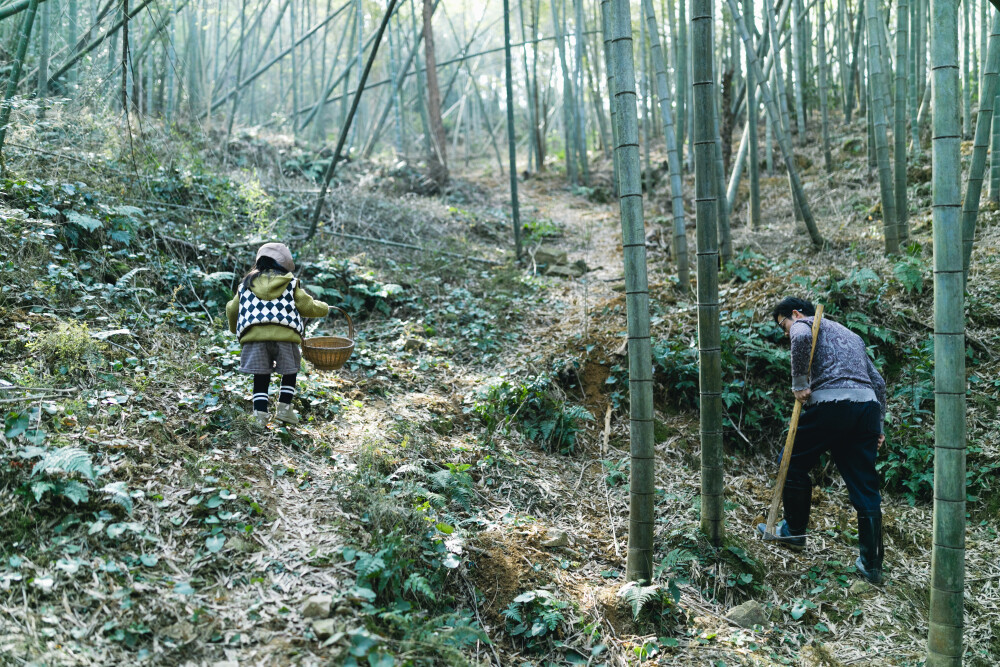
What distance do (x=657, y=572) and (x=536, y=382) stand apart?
5.59 feet

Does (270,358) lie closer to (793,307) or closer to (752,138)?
(793,307)

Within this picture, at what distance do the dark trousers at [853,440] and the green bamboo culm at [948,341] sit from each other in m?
1.01

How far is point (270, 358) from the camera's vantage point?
135 inches

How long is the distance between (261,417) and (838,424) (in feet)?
9.79

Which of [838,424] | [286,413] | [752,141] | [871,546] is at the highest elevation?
[752,141]

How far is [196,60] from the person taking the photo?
35.4ft

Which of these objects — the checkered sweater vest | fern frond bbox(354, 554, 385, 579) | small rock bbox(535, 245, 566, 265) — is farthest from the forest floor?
small rock bbox(535, 245, 566, 265)

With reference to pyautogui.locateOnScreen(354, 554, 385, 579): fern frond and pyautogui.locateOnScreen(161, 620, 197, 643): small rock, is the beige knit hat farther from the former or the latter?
pyautogui.locateOnScreen(161, 620, 197, 643): small rock

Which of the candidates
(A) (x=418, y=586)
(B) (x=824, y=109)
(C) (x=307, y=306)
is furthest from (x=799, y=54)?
(A) (x=418, y=586)

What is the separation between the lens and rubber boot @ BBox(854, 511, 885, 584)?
3020mm

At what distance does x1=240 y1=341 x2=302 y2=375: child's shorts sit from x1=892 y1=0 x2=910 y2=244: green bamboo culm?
4616mm

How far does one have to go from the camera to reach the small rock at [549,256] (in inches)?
292

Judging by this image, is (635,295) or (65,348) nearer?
(635,295)

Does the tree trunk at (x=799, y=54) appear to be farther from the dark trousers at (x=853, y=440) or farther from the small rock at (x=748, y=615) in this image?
the small rock at (x=748, y=615)
